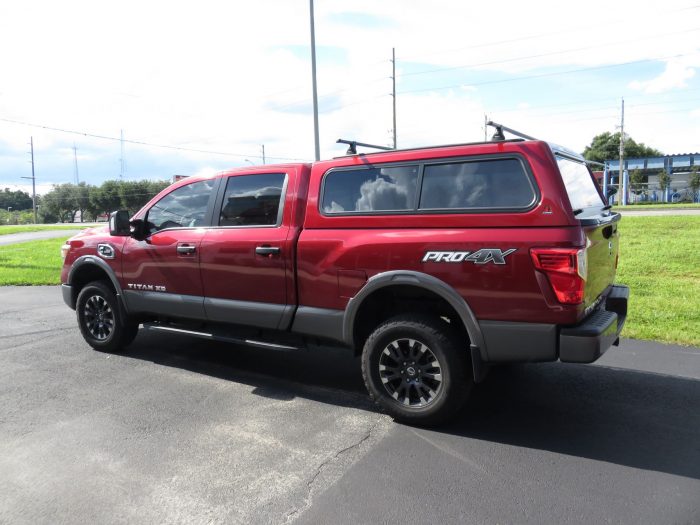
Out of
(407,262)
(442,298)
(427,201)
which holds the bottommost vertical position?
(442,298)

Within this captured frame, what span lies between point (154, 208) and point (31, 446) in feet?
8.62

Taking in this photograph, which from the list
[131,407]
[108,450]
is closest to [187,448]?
[108,450]

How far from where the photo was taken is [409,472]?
323 cm

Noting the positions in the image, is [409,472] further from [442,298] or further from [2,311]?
[2,311]

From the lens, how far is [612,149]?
226 ft

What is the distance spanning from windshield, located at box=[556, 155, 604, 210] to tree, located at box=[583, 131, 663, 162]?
69.6m

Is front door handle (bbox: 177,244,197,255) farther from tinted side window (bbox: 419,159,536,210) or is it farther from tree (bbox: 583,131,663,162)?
tree (bbox: 583,131,663,162)

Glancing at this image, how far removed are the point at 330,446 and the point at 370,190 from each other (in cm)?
190

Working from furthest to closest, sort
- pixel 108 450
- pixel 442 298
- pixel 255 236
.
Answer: pixel 255 236 → pixel 442 298 → pixel 108 450

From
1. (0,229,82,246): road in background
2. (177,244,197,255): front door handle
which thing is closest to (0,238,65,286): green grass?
(0,229,82,246): road in background

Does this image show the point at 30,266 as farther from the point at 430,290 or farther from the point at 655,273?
the point at 655,273

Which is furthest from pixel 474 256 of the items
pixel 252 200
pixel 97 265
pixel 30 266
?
pixel 30 266

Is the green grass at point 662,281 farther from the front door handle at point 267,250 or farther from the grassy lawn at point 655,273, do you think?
the front door handle at point 267,250

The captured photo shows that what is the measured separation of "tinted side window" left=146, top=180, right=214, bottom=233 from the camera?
17.0 ft
